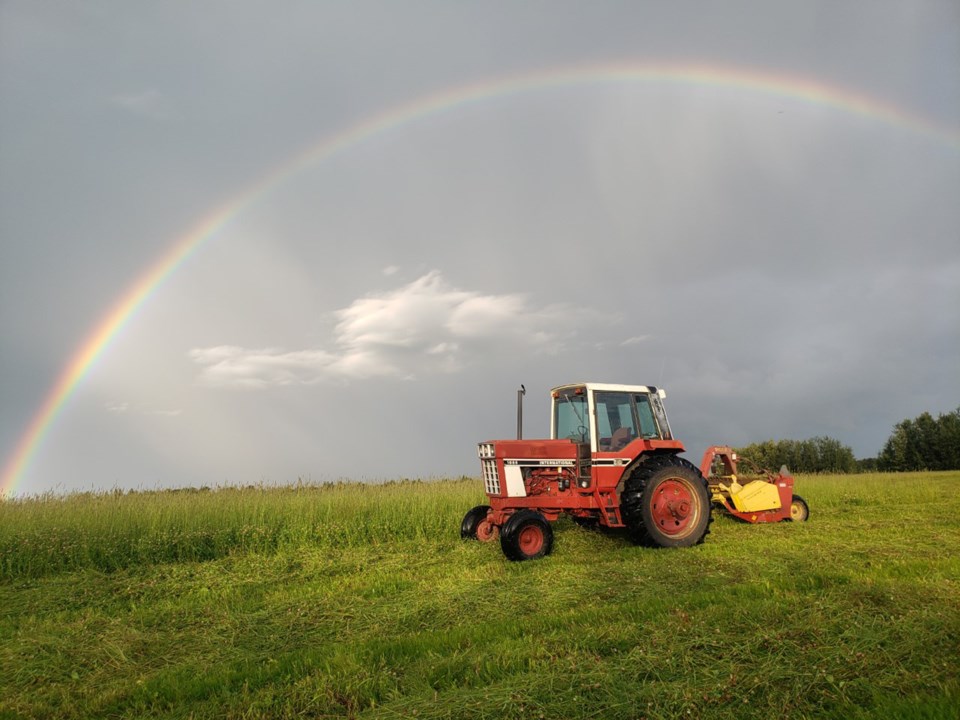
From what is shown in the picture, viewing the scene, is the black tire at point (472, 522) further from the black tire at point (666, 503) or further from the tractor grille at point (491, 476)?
the black tire at point (666, 503)

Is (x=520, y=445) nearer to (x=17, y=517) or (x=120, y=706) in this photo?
(x=120, y=706)

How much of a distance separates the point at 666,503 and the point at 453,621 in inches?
203

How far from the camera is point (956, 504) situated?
15531 mm

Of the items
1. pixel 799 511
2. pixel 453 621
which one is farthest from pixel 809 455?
pixel 453 621

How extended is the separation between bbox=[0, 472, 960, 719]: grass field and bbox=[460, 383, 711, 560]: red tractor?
1.79ft

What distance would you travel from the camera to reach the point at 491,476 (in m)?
10.8

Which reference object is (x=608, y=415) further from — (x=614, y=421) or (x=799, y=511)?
(x=799, y=511)

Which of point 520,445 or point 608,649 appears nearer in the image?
point 608,649

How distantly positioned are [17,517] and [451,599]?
8433 mm

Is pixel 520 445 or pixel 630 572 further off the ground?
pixel 520 445

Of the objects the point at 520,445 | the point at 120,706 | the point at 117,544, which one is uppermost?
the point at 520,445

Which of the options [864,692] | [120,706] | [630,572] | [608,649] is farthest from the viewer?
[630,572]

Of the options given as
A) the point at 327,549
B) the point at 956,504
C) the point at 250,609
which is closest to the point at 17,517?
the point at 327,549

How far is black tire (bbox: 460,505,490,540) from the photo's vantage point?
1102 centimetres
